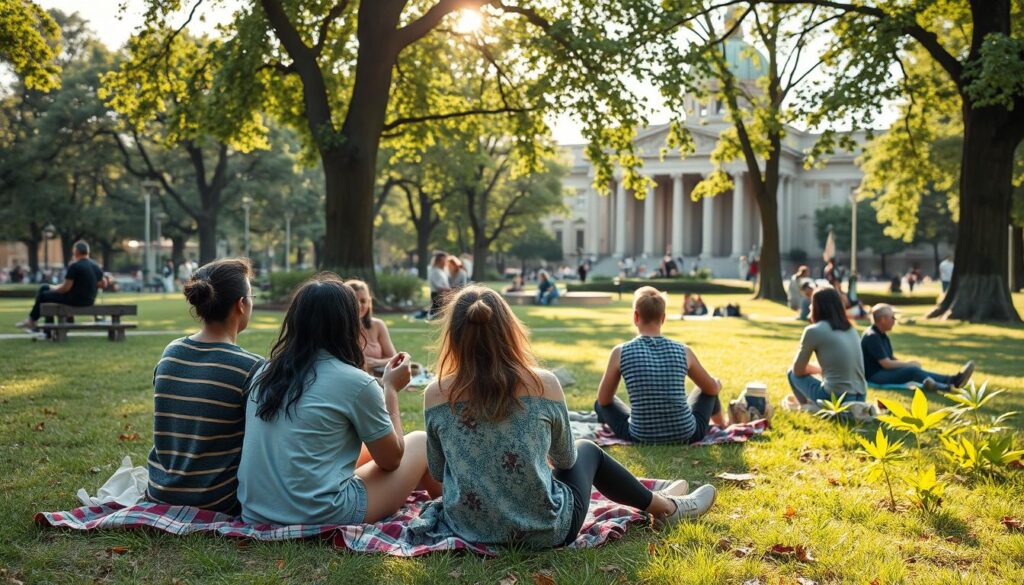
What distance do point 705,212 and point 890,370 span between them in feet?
228

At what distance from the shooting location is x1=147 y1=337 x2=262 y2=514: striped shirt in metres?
4.41

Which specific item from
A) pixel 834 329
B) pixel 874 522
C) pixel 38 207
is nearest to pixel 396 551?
pixel 874 522

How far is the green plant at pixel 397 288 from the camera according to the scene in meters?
26.3

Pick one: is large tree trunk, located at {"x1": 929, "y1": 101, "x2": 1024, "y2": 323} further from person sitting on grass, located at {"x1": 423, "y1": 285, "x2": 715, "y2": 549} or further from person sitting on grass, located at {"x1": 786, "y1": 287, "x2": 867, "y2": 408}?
person sitting on grass, located at {"x1": 423, "y1": 285, "x2": 715, "y2": 549}

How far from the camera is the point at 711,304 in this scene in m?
33.7

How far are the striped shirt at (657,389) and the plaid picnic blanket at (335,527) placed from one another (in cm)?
183

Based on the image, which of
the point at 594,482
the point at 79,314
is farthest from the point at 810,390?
the point at 79,314

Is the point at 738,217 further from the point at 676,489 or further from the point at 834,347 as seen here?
the point at 676,489

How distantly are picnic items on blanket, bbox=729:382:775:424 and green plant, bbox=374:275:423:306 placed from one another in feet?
62.4

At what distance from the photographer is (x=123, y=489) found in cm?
505

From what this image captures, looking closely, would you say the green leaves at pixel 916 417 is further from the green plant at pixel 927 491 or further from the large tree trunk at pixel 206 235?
the large tree trunk at pixel 206 235

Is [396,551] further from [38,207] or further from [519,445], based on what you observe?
[38,207]

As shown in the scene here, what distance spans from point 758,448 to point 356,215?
15728mm

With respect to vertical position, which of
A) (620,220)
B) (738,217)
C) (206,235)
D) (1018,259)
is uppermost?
(738,217)
